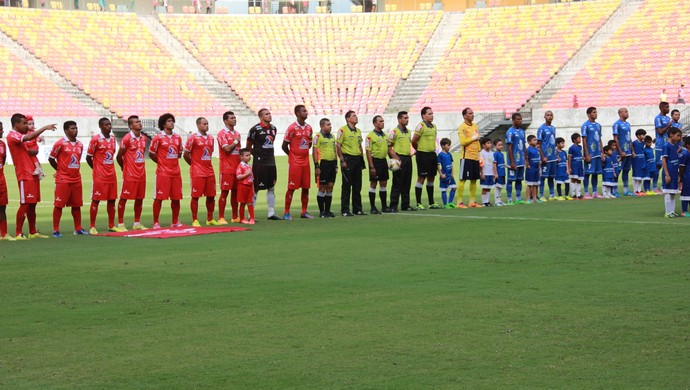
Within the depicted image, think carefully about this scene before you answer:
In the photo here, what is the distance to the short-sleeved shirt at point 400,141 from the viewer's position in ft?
70.5

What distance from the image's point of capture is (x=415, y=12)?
2457 inches

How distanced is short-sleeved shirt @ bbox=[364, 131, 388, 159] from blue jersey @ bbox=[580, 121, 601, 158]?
5.43 m

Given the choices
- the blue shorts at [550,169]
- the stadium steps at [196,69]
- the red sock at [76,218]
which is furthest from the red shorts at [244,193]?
the stadium steps at [196,69]

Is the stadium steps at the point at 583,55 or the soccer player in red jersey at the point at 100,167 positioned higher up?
the stadium steps at the point at 583,55

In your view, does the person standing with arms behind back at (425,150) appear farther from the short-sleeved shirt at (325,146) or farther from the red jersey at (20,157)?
the red jersey at (20,157)

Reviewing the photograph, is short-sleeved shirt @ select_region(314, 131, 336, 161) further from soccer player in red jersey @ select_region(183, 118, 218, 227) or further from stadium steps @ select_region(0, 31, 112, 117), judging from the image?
stadium steps @ select_region(0, 31, 112, 117)

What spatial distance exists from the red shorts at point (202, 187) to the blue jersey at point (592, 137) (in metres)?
9.24

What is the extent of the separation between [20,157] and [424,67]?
41242 mm

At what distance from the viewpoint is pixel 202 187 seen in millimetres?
18984

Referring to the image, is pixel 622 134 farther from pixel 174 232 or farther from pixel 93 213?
pixel 93 213

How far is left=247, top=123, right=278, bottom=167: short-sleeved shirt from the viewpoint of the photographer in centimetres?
1961

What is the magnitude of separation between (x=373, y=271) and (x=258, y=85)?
45287 millimetres

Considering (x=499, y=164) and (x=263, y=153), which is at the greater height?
(x=263, y=153)

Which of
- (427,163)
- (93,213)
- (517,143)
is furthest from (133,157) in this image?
(517,143)
